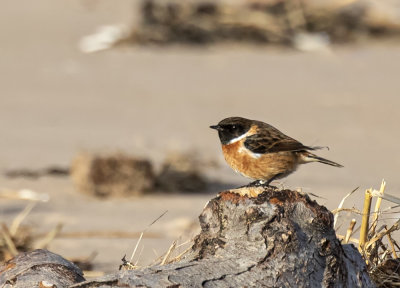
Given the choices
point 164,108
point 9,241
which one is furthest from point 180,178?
point 164,108

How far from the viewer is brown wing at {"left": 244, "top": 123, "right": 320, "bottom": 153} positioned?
623 cm

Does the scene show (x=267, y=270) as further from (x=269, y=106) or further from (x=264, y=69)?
(x=264, y=69)

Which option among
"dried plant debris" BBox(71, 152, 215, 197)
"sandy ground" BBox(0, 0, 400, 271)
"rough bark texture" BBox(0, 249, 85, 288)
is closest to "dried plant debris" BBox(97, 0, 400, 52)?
"sandy ground" BBox(0, 0, 400, 271)

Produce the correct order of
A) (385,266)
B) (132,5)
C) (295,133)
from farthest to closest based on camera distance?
(132,5) → (295,133) → (385,266)

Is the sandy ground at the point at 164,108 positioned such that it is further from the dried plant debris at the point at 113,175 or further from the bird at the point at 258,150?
the bird at the point at 258,150

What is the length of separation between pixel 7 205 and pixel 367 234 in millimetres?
4798

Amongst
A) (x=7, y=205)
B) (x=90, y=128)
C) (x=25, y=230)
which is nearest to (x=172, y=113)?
(x=90, y=128)

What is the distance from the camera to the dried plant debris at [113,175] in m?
9.62

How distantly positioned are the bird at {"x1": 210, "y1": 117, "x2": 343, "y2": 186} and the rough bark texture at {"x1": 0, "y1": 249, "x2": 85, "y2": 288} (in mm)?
1597

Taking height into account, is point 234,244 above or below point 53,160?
above

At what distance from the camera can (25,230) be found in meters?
7.71

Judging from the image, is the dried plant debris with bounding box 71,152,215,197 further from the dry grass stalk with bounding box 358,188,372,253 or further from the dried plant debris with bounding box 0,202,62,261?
the dry grass stalk with bounding box 358,188,372,253

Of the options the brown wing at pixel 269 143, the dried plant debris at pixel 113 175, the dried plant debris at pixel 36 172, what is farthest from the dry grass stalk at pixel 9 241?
the dried plant debris at pixel 36 172

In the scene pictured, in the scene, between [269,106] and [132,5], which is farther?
[132,5]
